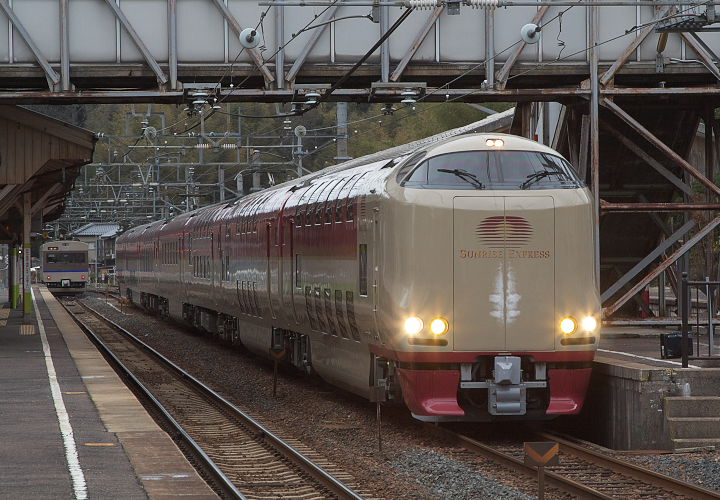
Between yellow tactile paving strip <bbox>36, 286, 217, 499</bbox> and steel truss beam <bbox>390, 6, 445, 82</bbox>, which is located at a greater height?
steel truss beam <bbox>390, 6, 445, 82</bbox>

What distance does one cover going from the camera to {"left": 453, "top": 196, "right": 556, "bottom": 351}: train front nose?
46.6 feet

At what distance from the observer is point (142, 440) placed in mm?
13727

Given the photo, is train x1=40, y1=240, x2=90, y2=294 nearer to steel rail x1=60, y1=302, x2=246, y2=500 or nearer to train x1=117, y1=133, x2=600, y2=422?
steel rail x1=60, y1=302, x2=246, y2=500

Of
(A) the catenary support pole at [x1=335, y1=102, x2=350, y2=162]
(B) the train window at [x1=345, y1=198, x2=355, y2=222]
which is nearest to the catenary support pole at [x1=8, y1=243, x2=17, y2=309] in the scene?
(A) the catenary support pole at [x1=335, y1=102, x2=350, y2=162]

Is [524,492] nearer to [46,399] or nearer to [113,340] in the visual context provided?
[46,399]

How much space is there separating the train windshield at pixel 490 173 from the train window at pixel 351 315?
2398 mm

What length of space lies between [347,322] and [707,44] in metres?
10.7

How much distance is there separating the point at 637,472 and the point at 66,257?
6300 centimetres

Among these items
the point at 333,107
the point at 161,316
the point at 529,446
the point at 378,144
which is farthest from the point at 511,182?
the point at 333,107

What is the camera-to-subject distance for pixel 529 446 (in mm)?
9719

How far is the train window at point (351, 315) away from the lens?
16375 millimetres

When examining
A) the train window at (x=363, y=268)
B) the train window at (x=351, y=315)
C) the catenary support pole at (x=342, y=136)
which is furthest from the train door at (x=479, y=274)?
the catenary support pole at (x=342, y=136)

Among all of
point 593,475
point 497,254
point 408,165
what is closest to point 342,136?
point 408,165

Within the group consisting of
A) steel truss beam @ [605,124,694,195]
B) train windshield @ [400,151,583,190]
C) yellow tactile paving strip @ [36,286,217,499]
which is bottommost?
yellow tactile paving strip @ [36,286,217,499]
